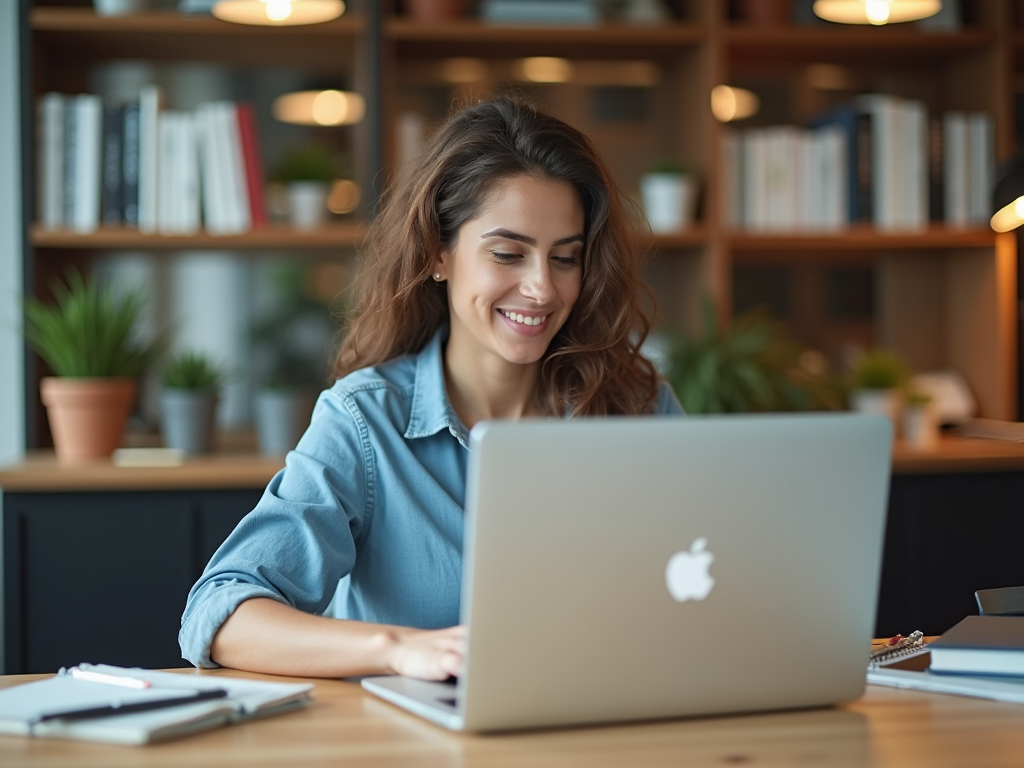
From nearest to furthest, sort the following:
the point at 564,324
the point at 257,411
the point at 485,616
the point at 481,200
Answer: the point at 485,616
the point at 481,200
the point at 564,324
the point at 257,411

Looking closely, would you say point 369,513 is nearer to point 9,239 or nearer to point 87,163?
point 87,163

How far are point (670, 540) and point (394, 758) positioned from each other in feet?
1.03

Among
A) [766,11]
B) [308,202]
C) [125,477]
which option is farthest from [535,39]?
[125,477]

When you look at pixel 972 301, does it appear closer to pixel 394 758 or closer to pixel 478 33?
pixel 478 33

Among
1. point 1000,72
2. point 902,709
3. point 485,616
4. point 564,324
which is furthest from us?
point 1000,72

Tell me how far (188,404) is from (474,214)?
4.62 feet

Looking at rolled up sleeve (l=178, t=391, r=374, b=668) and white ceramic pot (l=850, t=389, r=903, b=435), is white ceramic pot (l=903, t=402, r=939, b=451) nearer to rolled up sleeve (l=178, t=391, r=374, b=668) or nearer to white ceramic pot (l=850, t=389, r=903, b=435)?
white ceramic pot (l=850, t=389, r=903, b=435)

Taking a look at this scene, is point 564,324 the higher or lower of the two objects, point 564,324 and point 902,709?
the higher

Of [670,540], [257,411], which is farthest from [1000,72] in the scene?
[670,540]

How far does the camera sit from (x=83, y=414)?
2904 millimetres

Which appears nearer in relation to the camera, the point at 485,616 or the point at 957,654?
the point at 485,616

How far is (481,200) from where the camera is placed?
6.02 feet

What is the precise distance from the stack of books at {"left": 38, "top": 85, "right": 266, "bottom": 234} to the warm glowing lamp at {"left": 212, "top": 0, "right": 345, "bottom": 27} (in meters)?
0.40

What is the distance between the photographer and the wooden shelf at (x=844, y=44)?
128 inches
